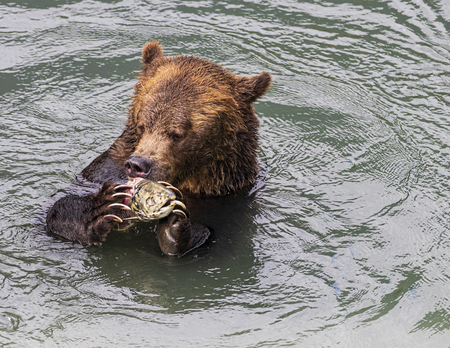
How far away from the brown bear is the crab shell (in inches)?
7.6

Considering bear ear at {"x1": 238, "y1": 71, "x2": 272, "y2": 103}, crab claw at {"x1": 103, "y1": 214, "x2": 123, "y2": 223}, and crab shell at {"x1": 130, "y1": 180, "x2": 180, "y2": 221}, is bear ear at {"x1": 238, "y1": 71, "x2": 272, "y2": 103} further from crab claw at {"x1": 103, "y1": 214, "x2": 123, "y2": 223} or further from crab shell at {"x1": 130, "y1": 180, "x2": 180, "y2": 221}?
crab claw at {"x1": 103, "y1": 214, "x2": 123, "y2": 223}

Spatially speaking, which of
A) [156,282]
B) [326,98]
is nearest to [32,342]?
[156,282]

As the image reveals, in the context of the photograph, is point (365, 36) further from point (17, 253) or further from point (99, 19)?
point (17, 253)

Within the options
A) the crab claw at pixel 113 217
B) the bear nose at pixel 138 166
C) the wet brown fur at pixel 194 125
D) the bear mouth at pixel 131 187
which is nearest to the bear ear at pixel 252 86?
the wet brown fur at pixel 194 125

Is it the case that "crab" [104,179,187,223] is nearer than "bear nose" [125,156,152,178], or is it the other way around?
"crab" [104,179,187,223]

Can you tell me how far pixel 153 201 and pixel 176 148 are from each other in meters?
0.80

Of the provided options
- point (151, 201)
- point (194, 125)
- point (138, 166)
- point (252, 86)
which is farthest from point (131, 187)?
point (252, 86)

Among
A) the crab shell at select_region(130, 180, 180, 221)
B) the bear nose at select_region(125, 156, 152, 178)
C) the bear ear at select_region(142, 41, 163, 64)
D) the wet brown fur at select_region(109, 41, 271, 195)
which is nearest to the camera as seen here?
the crab shell at select_region(130, 180, 180, 221)

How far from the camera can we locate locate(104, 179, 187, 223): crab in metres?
4.73

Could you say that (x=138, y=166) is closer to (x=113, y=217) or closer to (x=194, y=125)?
(x=113, y=217)

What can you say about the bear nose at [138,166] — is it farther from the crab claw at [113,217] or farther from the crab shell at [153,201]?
the crab claw at [113,217]

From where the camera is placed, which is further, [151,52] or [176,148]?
[151,52]

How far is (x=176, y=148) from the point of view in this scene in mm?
5395

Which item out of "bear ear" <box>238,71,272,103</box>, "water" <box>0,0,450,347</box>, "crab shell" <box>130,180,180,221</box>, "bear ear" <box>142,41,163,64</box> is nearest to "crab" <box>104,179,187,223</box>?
"crab shell" <box>130,180,180,221</box>
